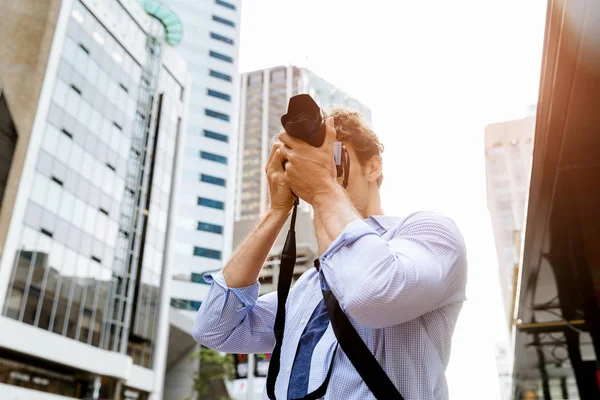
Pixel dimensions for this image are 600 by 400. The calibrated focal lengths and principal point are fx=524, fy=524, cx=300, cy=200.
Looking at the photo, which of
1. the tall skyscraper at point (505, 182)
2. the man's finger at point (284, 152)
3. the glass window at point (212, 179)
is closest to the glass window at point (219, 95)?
the glass window at point (212, 179)

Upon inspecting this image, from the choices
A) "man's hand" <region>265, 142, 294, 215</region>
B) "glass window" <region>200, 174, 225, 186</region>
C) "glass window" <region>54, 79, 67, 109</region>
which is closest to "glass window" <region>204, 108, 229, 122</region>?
"glass window" <region>200, 174, 225, 186</region>

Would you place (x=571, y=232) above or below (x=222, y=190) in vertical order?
below

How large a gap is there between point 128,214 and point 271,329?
28.2 meters

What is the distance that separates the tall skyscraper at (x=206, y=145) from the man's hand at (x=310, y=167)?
157ft

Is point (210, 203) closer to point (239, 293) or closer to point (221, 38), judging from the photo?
point (221, 38)

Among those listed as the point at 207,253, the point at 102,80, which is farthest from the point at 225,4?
the point at 102,80

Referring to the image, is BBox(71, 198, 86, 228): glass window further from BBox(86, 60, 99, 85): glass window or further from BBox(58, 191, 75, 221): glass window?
BBox(86, 60, 99, 85): glass window

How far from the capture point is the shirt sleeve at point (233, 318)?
1.54 m

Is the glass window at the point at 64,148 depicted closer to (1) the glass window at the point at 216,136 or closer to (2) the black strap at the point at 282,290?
(2) the black strap at the point at 282,290

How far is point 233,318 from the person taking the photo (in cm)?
156

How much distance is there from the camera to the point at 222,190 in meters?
56.5

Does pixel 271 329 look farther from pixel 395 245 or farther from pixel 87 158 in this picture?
pixel 87 158

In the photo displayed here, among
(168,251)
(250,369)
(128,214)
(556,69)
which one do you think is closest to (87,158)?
(128,214)

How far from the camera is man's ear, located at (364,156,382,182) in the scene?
165cm
